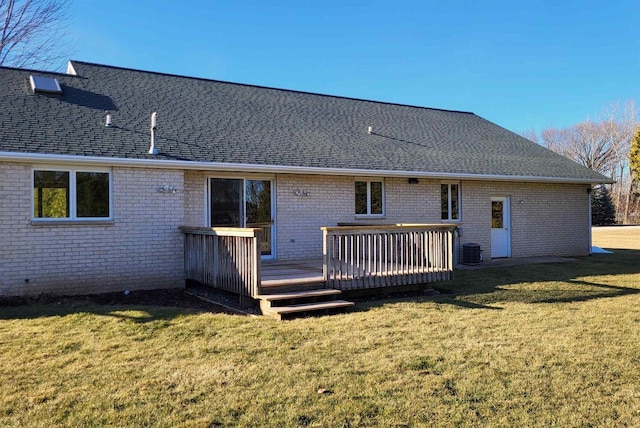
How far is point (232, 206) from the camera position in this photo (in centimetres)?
1127

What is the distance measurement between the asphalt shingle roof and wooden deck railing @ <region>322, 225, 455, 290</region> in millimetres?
3117

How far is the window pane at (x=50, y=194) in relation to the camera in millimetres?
8938

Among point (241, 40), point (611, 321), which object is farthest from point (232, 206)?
point (241, 40)

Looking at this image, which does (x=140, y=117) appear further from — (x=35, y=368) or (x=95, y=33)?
(x=95, y=33)

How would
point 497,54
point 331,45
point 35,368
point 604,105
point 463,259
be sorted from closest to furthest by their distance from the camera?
point 35,368, point 463,259, point 331,45, point 497,54, point 604,105

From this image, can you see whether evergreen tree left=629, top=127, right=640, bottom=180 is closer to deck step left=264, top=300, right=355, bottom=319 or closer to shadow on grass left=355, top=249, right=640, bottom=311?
shadow on grass left=355, top=249, right=640, bottom=311

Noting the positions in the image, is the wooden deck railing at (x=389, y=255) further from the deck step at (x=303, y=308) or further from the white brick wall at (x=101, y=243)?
the white brick wall at (x=101, y=243)

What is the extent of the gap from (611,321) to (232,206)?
780 centimetres

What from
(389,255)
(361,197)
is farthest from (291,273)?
(361,197)

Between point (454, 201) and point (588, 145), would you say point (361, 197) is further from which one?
point (588, 145)

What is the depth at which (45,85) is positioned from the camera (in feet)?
36.8

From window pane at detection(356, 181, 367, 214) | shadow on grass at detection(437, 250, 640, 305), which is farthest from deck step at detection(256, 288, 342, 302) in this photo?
window pane at detection(356, 181, 367, 214)

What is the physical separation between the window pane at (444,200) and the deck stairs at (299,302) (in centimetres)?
677

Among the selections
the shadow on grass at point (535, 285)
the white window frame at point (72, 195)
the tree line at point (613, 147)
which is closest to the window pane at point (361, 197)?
the shadow on grass at point (535, 285)
